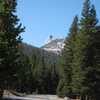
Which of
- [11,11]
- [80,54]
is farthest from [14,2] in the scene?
[80,54]

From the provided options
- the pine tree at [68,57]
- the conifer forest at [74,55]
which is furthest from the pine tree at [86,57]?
the pine tree at [68,57]

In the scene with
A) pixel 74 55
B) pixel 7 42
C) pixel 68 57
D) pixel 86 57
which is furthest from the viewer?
pixel 68 57

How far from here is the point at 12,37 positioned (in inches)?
1139

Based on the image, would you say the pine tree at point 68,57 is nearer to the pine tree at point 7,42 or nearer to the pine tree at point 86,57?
the pine tree at point 86,57

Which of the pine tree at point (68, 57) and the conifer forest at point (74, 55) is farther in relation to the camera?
the pine tree at point (68, 57)

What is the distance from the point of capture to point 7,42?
89.0 ft

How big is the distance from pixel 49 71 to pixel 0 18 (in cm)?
9711

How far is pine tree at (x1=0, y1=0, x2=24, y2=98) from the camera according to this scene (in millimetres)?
27214

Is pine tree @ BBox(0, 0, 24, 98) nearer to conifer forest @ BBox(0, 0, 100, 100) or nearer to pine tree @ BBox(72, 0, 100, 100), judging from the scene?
conifer forest @ BBox(0, 0, 100, 100)

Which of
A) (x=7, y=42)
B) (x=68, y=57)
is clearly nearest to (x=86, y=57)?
(x=68, y=57)

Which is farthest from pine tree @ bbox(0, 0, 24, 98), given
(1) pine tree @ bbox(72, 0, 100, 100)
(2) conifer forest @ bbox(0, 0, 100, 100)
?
(1) pine tree @ bbox(72, 0, 100, 100)

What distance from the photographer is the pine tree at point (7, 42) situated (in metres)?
27.2

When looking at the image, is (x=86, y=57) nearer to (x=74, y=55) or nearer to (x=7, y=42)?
(x=74, y=55)

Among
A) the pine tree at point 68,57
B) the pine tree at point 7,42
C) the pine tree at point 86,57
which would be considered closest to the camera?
the pine tree at point 7,42
